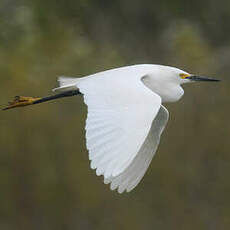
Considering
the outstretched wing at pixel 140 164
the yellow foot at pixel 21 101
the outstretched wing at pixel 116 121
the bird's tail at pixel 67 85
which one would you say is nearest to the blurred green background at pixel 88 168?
the yellow foot at pixel 21 101

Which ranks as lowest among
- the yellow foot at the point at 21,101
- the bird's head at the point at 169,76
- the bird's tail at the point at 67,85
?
the bird's head at the point at 169,76

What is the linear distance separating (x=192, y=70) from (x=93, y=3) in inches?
182

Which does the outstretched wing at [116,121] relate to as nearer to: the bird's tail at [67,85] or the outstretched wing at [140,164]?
the bird's tail at [67,85]

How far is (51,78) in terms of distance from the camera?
9859mm

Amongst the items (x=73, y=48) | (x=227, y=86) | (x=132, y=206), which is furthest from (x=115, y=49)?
(x=132, y=206)

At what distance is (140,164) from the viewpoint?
582 cm

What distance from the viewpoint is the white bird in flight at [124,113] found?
436 cm

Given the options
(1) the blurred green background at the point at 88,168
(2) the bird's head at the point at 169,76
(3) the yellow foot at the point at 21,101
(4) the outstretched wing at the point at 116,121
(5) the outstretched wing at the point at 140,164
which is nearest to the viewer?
(4) the outstretched wing at the point at 116,121

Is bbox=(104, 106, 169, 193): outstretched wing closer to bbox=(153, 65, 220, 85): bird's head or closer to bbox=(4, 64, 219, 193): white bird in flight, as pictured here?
bbox=(4, 64, 219, 193): white bird in flight

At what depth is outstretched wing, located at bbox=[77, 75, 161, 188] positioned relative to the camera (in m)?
4.33

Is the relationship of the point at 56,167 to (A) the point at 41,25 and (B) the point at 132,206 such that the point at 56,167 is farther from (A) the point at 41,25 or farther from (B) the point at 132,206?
(A) the point at 41,25

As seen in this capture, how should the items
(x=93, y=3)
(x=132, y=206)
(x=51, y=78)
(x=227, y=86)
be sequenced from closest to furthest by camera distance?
(x=132, y=206), (x=227, y=86), (x=51, y=78), (x=93, y=3)

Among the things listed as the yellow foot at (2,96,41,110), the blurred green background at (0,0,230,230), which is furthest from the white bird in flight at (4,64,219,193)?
the blurred green background at (0,0,230,230)

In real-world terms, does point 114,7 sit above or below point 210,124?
above
